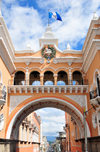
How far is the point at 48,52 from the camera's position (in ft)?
60.4

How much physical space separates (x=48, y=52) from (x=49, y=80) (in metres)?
3.72

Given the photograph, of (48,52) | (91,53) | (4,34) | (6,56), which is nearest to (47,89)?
(48,52)

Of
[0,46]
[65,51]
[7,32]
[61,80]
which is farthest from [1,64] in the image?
[61,80]

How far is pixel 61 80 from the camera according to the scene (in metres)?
21.0

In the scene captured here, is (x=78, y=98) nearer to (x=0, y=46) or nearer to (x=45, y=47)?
(x=45, y=47)

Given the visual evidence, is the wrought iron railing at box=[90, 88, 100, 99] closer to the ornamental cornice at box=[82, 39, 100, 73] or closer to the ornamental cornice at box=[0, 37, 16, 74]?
the ornamental cornice at box=[82, 39, 100, 73]

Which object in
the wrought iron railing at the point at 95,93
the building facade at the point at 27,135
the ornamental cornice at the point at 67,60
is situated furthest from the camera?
the building facade at the point at 27,135

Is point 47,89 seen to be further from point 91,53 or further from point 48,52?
point 91,53

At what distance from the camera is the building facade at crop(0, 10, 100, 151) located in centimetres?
1445

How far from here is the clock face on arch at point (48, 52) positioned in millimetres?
18359

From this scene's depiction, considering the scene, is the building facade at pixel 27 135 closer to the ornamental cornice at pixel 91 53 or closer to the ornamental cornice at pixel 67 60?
the ornamental cornice at pixel 67 60

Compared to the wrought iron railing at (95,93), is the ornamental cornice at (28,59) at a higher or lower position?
higher

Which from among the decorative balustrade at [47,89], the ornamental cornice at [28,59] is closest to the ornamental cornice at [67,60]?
the ornamental cornice at [28,59]

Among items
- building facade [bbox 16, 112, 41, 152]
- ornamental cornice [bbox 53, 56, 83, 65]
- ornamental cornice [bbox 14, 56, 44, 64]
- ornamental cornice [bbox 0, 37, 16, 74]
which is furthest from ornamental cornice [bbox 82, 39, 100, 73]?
building facade [bbox 16, 112, 41, 152]
